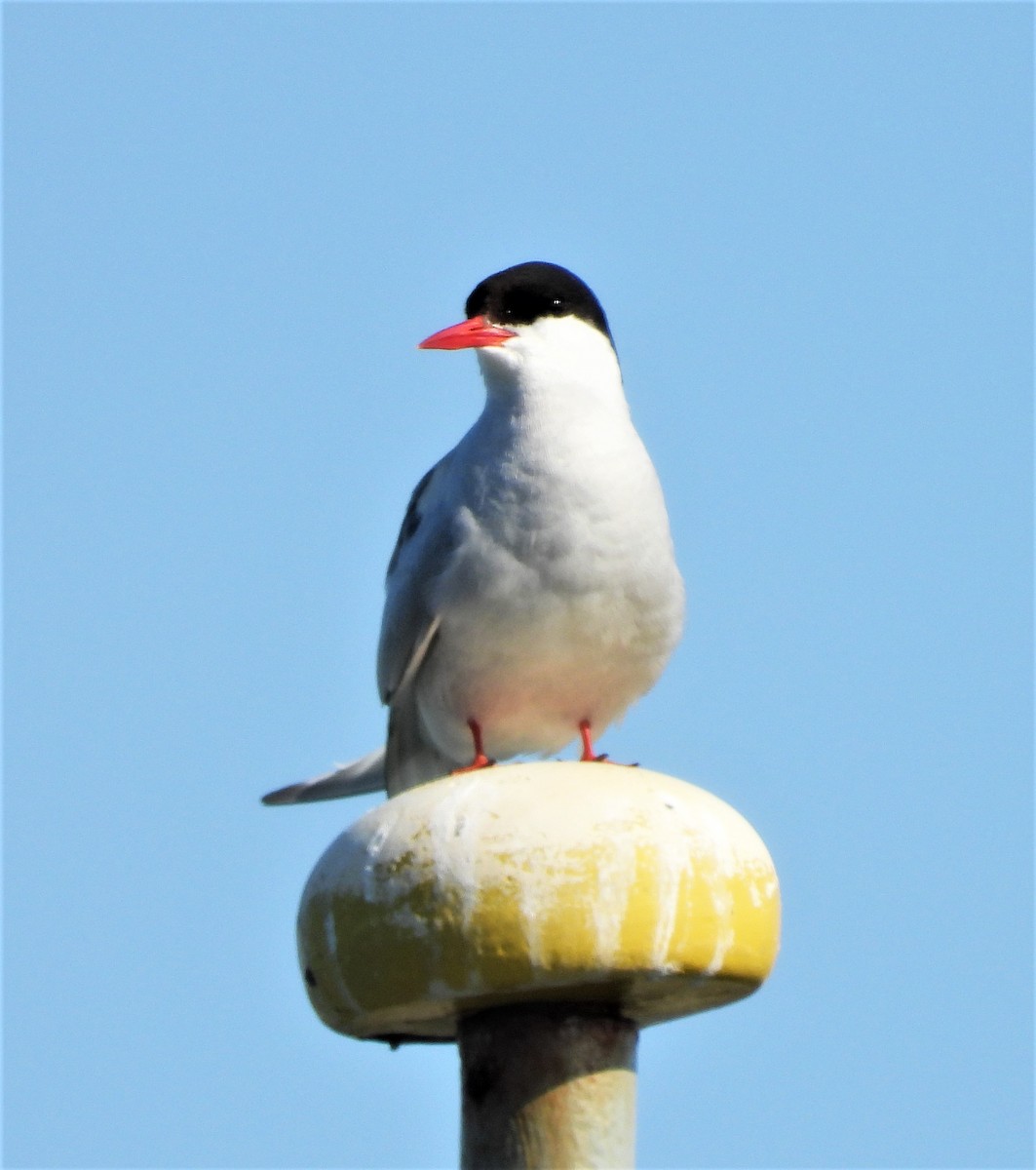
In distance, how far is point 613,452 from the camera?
682cm

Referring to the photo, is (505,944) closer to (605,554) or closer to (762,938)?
(762,938)

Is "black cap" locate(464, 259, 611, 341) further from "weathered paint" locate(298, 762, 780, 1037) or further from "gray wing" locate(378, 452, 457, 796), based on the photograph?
"weathered paint" locate(298, 762, 780, 1037)

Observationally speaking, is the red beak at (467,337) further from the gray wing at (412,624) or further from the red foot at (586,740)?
the red foot at (586,740)

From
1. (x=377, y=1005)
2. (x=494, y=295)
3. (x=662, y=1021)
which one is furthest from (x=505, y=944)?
(x=494, y=295)

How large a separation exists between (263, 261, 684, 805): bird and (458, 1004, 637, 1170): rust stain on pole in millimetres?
1825

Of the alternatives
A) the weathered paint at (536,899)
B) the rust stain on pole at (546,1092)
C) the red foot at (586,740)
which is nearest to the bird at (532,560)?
the red foot at (586,740)

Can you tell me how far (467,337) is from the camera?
23.2ft

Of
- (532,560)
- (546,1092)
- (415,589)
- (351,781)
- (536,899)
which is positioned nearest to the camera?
(536,899)

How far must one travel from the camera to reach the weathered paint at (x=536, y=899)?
4.71 metres

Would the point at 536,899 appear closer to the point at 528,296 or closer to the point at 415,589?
the point at 415,589

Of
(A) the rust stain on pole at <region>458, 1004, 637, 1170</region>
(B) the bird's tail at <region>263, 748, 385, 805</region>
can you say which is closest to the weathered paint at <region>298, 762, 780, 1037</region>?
(A) the rust stain on pole at <region>458, 1004, 637, 1170</region>

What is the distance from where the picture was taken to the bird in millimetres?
6699

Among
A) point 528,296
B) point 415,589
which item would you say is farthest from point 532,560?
point 528,296

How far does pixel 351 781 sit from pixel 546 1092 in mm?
2777
